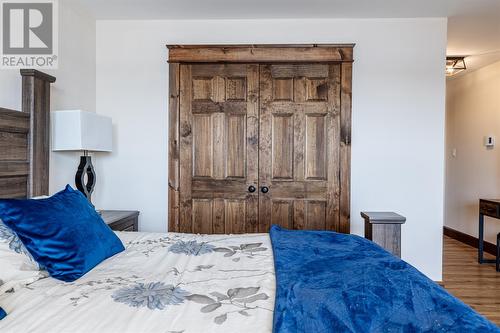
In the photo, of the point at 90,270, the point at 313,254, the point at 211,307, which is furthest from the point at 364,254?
the point at 90,270

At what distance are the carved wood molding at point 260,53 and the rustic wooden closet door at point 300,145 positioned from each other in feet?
0.27

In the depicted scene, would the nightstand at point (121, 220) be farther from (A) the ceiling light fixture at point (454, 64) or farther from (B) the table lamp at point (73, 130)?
(A) the ceiling light fixture at point (454, 64)

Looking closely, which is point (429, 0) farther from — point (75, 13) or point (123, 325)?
point (123, 325)

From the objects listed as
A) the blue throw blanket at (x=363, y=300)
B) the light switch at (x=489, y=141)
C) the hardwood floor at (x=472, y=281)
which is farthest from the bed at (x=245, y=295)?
the light switch at (x=489, y=141)

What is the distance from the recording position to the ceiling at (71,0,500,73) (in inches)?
116

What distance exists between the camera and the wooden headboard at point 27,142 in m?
2.07

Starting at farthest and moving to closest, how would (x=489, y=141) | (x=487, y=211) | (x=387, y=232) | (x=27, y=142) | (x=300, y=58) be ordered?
(x=489, y=141) < (x=487, y=211) < (x=300, y=58) < (x=387, y=232) < (x=27, y=142)

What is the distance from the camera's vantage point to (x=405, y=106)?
10.8ft

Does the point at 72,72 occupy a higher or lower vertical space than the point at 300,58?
lower

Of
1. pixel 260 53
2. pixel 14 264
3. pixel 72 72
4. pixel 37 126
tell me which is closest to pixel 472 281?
pixel 260 53

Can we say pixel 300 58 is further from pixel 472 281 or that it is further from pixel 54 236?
pixel 472 281

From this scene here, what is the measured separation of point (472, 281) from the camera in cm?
352

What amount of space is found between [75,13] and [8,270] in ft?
8.32

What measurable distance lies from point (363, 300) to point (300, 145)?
2309 millimetres
